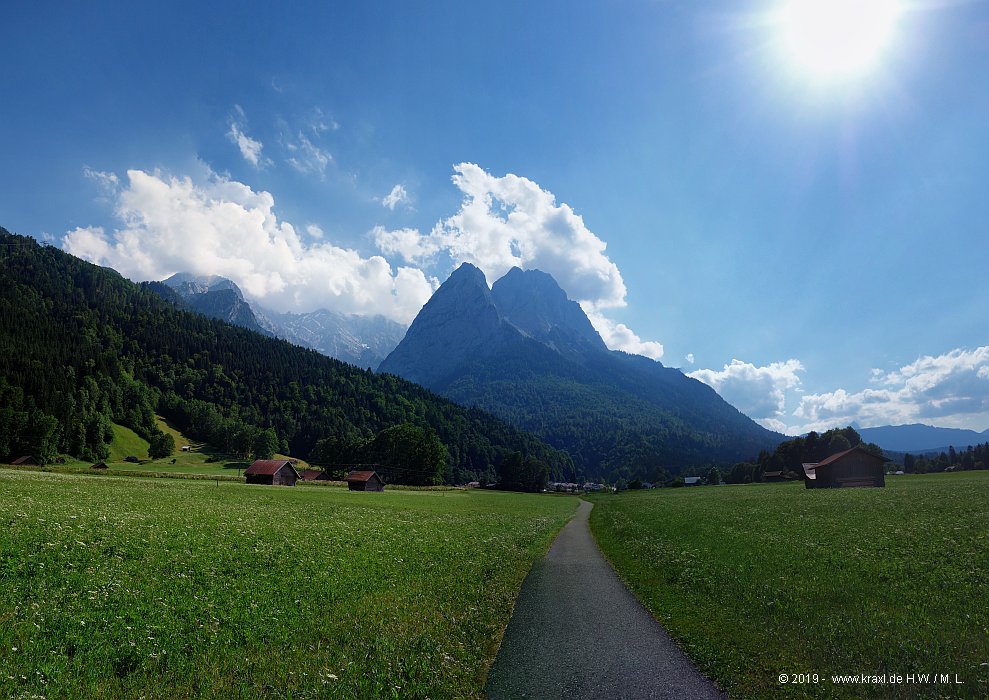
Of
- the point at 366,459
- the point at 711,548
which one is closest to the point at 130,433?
the point at 366,459

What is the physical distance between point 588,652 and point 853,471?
8829 centimetres

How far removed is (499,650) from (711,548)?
18.8 meters

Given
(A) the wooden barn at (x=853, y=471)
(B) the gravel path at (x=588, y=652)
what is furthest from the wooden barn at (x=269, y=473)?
(A) the wooden barn at (x=853, y=471)

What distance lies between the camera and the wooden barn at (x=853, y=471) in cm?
7612

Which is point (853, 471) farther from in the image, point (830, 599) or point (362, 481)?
point (362, 481)

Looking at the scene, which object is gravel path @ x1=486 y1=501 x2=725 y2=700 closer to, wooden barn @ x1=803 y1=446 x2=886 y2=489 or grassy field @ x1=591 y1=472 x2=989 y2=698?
grassy field @ x1=591 y1=472 x2=989 y2=698

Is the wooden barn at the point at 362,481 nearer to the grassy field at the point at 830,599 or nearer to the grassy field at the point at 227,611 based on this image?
the grassy field at the point at 227,611

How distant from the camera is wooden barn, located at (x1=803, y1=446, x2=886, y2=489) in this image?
7612cm

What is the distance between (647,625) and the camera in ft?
53.4

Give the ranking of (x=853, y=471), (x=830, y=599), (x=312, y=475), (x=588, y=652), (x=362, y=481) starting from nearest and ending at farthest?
(x=588, y=652) → (x=830, y=599) → (x=853, y=471) → (x=362, y=481) → (x=312, y=475)

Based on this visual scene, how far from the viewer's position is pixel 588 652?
45.5ft

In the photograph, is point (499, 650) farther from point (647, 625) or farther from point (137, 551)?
point (137, 551)

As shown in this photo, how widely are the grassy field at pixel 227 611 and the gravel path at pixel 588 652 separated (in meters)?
0.90

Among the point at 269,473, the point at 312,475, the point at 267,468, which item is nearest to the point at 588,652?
the point at 269,473
